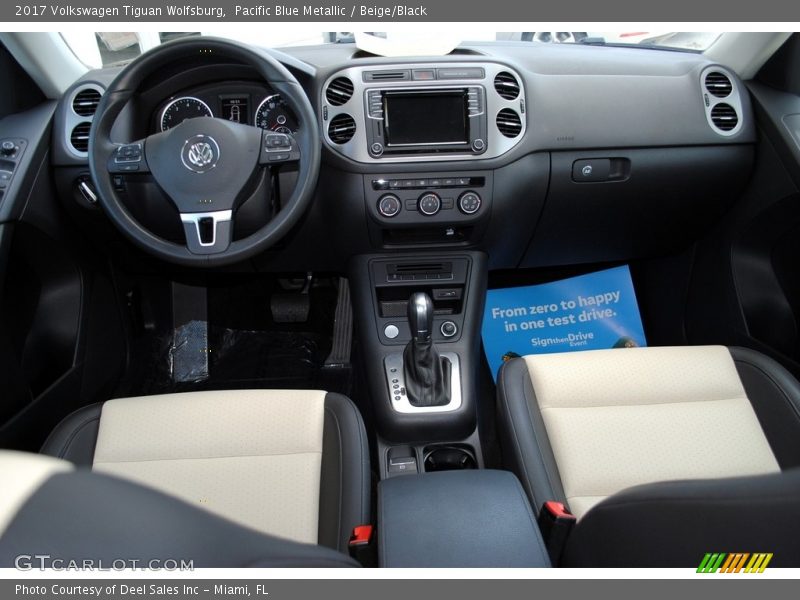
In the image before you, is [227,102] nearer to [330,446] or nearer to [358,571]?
[330,446]

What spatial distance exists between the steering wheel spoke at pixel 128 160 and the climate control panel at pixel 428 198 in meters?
0.54

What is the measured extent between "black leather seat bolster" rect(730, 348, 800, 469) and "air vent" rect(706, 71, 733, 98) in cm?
73

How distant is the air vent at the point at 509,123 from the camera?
147 cm

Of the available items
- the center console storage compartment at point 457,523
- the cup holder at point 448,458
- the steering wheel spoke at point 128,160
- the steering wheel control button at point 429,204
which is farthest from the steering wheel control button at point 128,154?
the cup holder at point 448,458

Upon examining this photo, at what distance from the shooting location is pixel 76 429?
4.00 feet

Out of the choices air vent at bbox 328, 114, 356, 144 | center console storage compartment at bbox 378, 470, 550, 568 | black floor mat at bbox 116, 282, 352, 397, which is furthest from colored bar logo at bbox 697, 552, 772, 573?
black floor mat at bbox 116, 282, 352, 397

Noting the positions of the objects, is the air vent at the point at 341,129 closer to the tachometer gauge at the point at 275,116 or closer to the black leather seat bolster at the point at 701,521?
the tachometer gauge at the point at 275,116

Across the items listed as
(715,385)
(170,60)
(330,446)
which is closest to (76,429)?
(330,446)

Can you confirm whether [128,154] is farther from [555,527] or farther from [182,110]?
Answer: [555,527]

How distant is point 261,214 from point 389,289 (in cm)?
45

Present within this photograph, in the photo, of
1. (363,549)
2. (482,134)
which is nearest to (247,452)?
(363,549)

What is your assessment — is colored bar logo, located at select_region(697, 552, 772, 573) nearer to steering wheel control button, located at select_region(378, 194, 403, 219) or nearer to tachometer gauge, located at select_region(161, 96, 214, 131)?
steering wheel control button, located at select_region(378, 194, 403, 219)

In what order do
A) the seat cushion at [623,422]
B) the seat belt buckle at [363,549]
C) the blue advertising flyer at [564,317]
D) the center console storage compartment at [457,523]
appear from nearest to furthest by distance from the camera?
the center console storage compartment at [457,523] → the seat belt buckle at [363,549] → the seat cushion at [623,422] → the blue advertising flyer at [564,317]

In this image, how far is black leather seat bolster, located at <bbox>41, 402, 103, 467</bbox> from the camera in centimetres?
118
